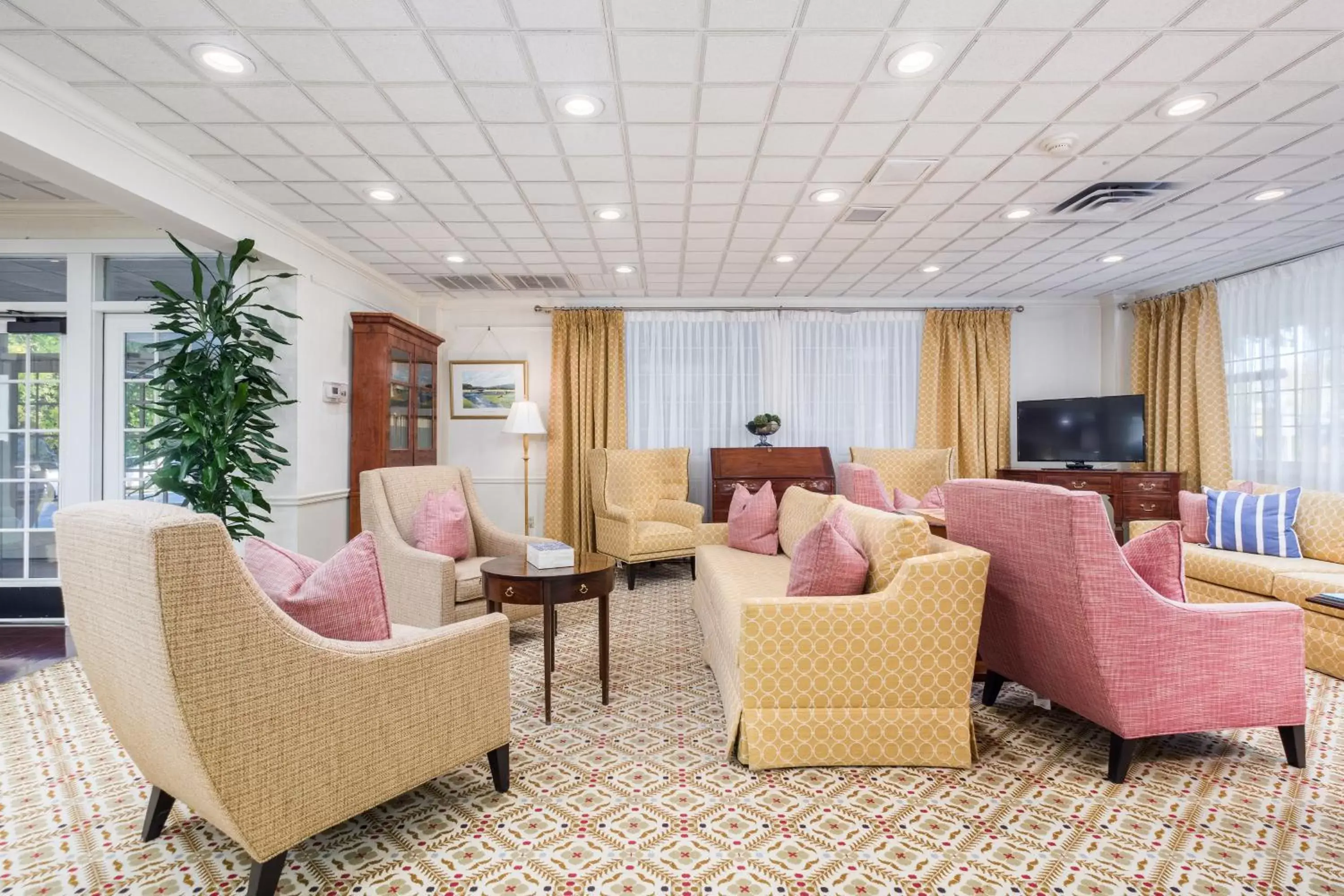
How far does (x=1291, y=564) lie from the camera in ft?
10.9

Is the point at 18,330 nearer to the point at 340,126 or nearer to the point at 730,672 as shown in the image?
the point at 340,126

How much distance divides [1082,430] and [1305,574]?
2586 mm

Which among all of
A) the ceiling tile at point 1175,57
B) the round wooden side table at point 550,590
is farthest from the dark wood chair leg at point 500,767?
the ceiling tile at point 1175,57

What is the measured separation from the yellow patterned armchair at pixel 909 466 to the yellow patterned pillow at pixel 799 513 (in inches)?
87.4

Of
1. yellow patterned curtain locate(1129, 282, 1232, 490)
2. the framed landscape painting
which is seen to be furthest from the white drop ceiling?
the framed landscape painting

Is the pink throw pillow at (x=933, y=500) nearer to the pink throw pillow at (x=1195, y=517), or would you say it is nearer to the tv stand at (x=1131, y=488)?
the tv stand at (x=1131, y=488)

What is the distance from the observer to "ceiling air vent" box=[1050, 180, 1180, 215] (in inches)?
132

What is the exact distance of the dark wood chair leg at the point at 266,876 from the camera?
4.67 ft

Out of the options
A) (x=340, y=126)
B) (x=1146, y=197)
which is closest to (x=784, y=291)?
(x=1146, y=197)

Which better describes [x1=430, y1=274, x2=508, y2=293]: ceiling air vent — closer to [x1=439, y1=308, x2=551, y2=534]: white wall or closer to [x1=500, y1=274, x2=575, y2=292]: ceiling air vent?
[x1=500, y1=274, x2=575, y2=292]: ceiling air vent

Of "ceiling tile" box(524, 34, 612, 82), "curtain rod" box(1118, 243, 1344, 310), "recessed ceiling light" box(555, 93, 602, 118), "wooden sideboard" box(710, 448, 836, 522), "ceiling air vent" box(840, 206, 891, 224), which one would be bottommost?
"wooden sideboard" box(710, 448, 836, 522)

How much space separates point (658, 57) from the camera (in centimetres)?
224

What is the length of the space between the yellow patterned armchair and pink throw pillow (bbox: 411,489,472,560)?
364 centimetres

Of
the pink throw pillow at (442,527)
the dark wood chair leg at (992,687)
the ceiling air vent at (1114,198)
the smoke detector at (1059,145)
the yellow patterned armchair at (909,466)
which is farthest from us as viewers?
the yellow patterned armchair at (909,466)
